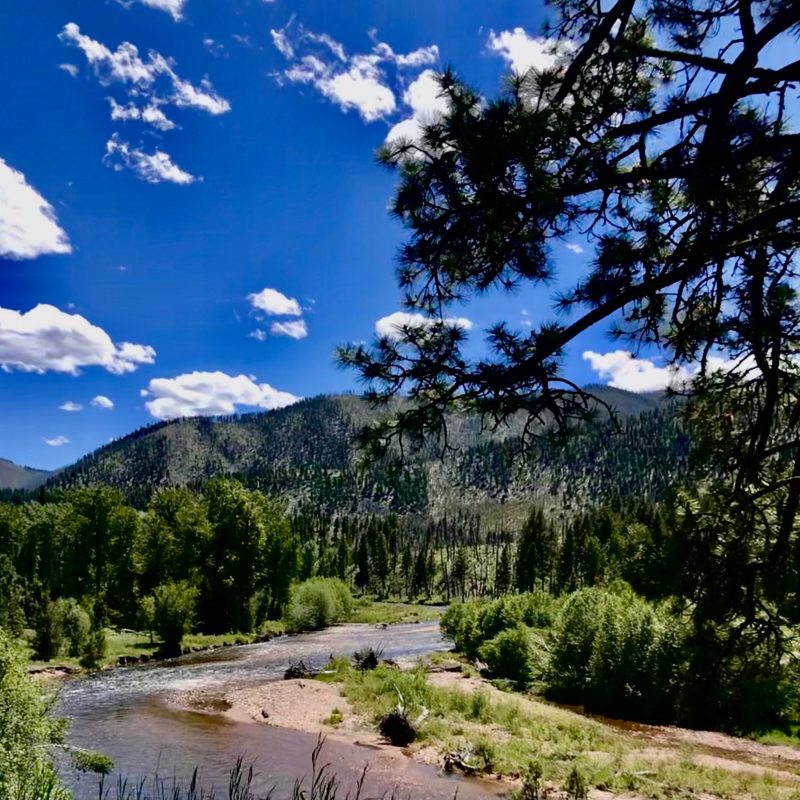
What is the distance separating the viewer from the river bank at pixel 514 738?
17484mm

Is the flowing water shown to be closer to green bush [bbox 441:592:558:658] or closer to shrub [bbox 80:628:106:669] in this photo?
shrub [bbox 80:628:106:669]

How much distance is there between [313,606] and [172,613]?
23.5 meters

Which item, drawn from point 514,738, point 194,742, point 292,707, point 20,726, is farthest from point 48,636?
point 20,726

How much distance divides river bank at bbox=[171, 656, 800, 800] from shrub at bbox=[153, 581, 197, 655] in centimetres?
1182

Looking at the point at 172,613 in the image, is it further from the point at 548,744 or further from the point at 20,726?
the point at 20,726

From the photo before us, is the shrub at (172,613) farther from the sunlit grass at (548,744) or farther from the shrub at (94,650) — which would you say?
the sunlit grass at (548,744)

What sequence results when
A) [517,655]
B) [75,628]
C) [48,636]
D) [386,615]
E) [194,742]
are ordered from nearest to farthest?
[194,742] < [48,636] < [517,655] < [75,628] < [386,615]

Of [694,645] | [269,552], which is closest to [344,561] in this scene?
[269,552]

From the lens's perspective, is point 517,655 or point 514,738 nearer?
point 514,738

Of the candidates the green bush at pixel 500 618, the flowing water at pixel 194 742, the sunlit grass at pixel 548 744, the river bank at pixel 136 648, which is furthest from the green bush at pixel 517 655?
the river bank at pixel 136 648

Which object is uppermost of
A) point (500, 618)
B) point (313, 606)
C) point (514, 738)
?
point (500, 618)

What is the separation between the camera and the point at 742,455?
568 cm

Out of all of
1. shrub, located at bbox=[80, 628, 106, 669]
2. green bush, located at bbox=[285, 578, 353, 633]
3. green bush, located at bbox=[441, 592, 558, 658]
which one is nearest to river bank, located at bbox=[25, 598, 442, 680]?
shrub, located at bbox=[80, 628, 106, 669]

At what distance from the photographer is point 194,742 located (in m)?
20.5
